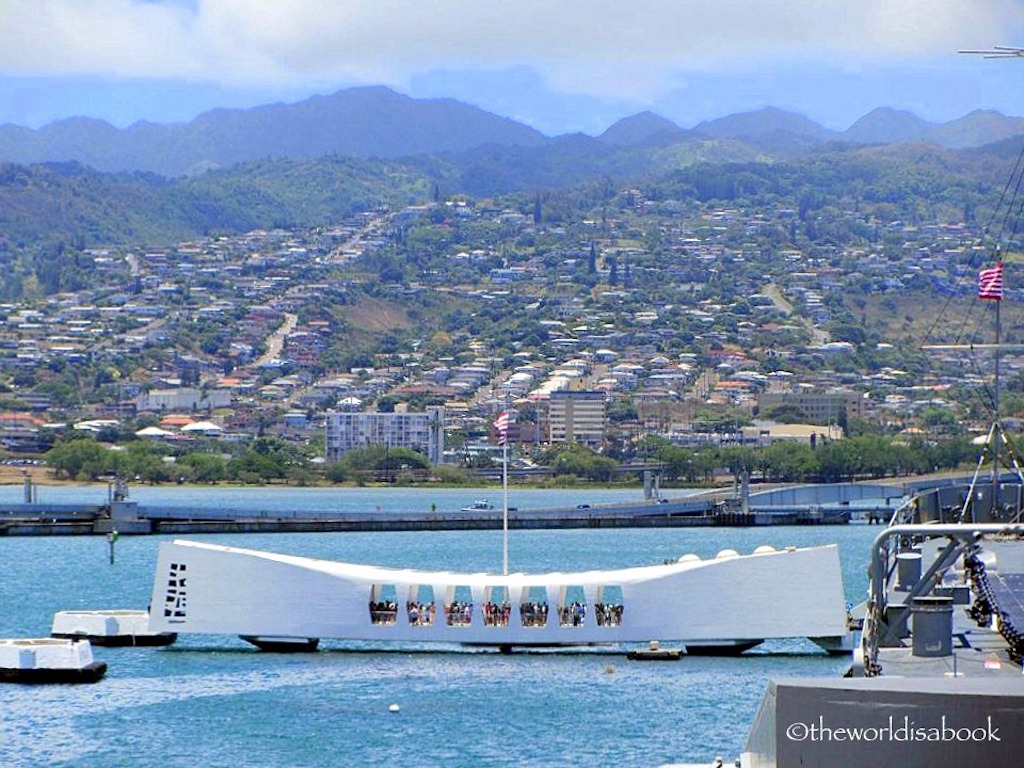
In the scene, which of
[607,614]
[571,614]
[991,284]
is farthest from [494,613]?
[991,284]

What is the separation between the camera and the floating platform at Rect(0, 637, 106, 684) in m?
47.7

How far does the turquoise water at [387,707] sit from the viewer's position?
128 ft

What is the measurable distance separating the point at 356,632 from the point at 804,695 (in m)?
37.2

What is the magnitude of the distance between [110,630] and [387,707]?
13648mm

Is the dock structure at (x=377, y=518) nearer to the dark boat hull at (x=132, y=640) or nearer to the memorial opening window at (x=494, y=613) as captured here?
the dark boat hull at (x=132, y=640)

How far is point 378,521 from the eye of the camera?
135 m

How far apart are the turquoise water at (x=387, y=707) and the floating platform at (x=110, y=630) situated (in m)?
0.74

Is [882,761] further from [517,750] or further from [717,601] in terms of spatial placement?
[717,601]

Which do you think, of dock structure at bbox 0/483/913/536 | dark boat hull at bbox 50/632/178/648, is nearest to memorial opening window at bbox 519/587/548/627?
dark boat hull at bbox 50/632/178/648

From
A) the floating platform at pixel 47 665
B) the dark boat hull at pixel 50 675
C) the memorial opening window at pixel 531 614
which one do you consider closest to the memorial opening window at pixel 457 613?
the memorial opening window at pixel 531 614

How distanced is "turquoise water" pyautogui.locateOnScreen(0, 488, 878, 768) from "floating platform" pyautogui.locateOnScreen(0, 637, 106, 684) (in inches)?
21.7

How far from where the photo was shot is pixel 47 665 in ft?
158

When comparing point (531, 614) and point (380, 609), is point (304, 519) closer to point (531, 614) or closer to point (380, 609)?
point (380, 609)

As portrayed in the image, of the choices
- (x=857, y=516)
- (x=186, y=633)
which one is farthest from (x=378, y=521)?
(x=186, y=633)
